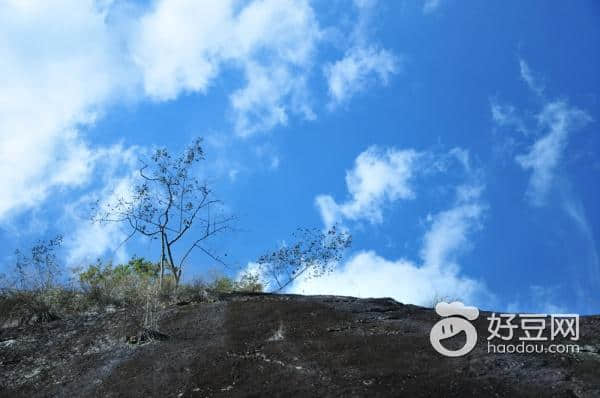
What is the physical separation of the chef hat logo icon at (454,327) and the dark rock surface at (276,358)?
15 centimetres

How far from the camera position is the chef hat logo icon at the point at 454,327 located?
26.1 ft

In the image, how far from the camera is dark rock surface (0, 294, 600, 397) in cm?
699

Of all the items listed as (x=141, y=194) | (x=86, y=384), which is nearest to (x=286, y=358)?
(x=86, y=384)

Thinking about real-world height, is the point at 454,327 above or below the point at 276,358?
above

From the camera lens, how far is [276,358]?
823 centimetres

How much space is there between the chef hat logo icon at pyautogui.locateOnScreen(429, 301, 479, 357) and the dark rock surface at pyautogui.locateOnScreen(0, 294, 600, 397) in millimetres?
147

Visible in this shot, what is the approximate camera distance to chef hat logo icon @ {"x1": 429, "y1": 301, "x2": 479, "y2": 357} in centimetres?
796

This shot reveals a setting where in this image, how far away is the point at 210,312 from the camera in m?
10.8

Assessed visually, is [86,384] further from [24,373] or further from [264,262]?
[264,262]

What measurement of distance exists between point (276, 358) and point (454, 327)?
2.53 metres

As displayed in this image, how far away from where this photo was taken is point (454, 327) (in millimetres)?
8719

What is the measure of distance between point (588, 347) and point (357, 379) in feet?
9.96

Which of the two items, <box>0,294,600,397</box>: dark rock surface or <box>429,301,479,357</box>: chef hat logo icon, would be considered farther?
<box>429,301,479,357</box>: chef hat logo icon

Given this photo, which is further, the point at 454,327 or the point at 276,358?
the point at 454,327
